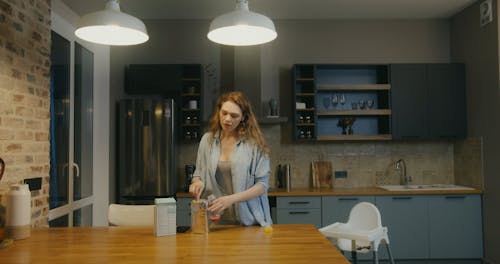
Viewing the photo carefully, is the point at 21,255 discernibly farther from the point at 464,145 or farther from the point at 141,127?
the point at 464,145

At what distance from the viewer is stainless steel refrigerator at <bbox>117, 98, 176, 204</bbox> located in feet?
14.7

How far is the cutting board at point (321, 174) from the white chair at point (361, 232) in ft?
5.89

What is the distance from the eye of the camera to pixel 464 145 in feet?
15.8

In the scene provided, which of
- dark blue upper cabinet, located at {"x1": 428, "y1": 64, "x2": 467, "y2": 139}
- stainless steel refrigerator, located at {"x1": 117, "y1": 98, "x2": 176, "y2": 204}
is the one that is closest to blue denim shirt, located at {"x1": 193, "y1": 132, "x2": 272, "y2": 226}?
stainless steel refrigerator, located at {"x1": 117, "y1": 98, "x2": 176, "y2": 204}

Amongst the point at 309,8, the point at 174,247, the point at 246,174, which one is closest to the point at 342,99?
the point at 309,8

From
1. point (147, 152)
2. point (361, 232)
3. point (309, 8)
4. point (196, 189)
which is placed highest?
point (309, 8)

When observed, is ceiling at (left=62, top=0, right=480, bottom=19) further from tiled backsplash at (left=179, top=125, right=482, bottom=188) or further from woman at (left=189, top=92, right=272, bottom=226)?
woman at (left=189, top=92, right=272, bottom=226)

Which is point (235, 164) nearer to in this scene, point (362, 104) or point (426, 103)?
point (362, 104)

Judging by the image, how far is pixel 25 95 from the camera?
271cm

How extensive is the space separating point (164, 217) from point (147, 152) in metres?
2.54

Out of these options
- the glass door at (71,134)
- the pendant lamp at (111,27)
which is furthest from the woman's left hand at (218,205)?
the glass door at (71,134)

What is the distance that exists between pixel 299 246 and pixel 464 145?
148 inches

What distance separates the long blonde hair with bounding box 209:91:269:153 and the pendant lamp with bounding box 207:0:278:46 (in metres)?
0.32

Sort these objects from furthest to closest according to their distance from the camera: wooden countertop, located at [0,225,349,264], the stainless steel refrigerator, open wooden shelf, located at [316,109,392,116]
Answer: open wooden shelf, located at [316,109,392,116], the stainless steel refrigerator, wooden countertop, located at [0,225,349,264]
